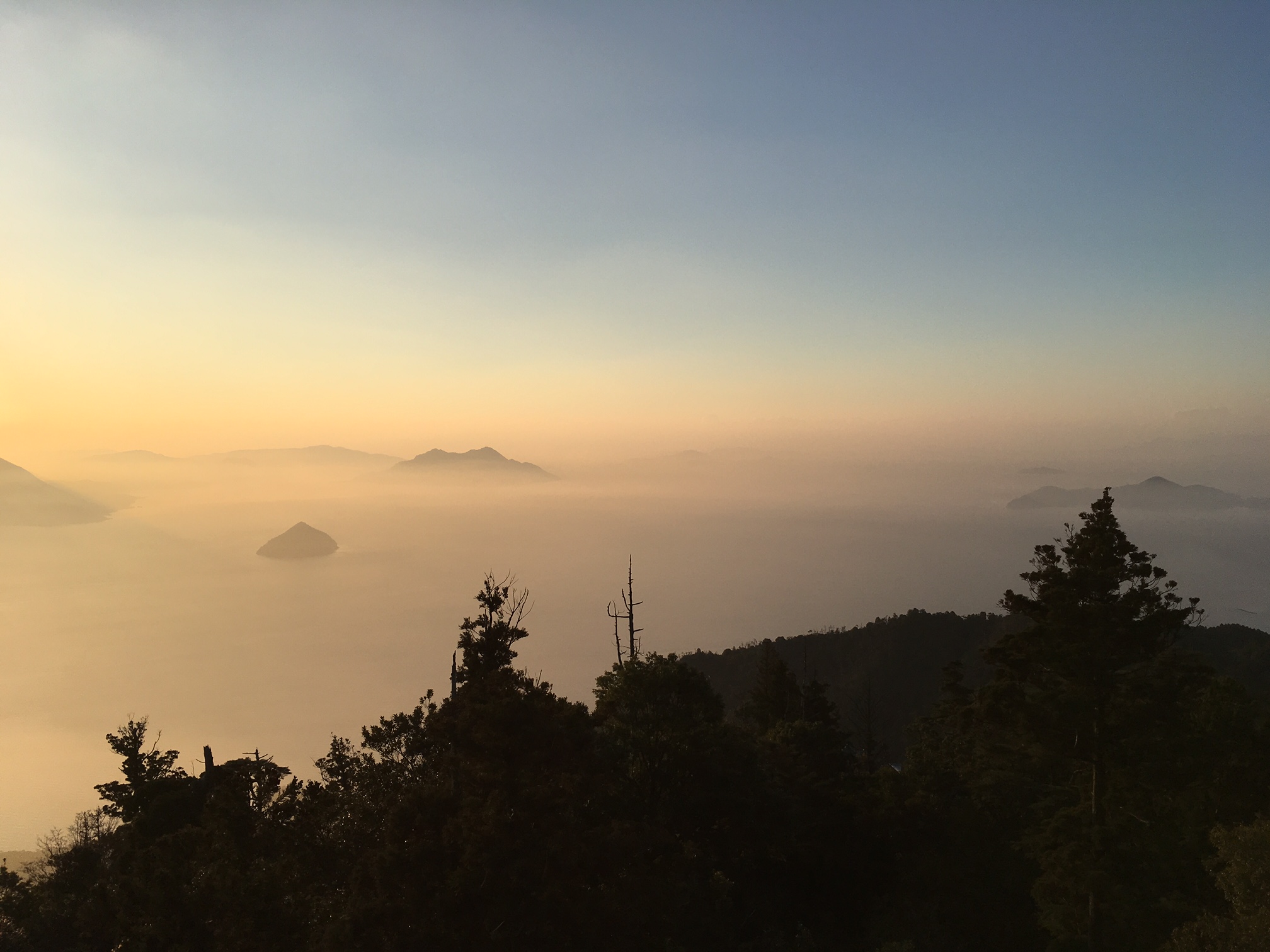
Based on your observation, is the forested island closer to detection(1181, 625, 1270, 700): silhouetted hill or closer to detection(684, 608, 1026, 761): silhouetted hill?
detection(1181, 625, 1270, 700): silhouetted hill

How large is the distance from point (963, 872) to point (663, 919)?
14678 millimetres

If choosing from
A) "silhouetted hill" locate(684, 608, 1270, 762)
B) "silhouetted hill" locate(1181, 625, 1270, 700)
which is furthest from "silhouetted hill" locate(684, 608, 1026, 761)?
"silhouetted hill" locate(1181, 625, 1270, 700)

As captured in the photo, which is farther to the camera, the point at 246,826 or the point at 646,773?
the point at 646,773

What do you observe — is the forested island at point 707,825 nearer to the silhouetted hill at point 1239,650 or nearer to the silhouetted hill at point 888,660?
the silhouetted hill at point 1239,650

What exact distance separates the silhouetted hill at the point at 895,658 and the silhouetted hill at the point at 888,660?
0.48 feet

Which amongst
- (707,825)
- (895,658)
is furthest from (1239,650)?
(707,825)

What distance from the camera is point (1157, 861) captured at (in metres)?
17.4

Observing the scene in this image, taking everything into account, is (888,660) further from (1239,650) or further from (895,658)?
(1239,650)

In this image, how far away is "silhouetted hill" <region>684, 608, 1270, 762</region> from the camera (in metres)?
99.2

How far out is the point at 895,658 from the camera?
11275cm

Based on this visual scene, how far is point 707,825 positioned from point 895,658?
10344 centimetres

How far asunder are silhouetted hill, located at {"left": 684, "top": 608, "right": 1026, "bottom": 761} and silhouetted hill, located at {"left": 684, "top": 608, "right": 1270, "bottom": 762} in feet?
0.48

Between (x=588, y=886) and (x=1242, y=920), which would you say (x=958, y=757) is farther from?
(x=588, y=886)

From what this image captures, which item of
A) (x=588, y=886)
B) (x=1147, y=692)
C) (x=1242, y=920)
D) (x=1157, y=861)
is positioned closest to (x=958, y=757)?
(x=1157, y=861)
